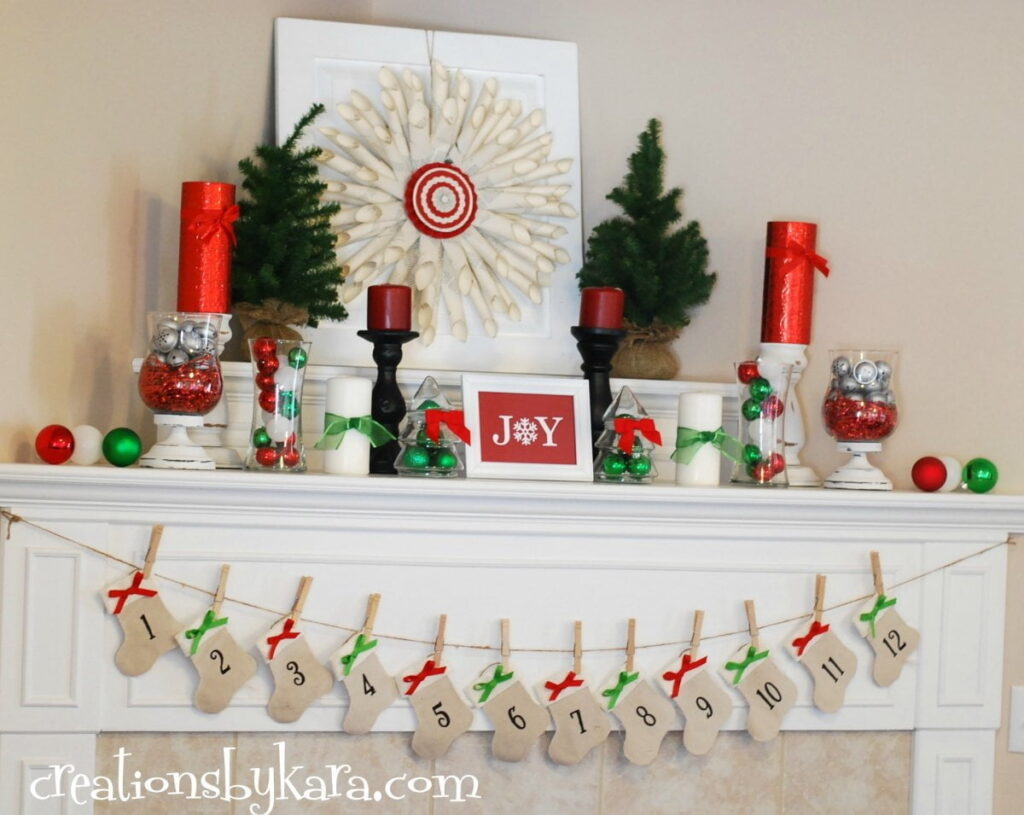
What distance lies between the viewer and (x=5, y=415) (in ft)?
5.89

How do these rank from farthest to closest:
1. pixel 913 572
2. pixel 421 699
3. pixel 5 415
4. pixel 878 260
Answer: pixel 878 260 < pixel 913 572 < pixel 421 699 < pixel 5 415

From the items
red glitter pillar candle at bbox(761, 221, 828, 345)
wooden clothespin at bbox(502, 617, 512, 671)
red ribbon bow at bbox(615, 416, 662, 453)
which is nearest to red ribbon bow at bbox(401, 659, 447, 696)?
wooden clothespin at bbox(502, 617, 512, 671)

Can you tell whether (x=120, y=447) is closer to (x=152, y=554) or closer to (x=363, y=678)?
(x=152, y=554)

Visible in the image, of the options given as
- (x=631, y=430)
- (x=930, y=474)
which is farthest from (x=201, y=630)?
(x=930, y=474)

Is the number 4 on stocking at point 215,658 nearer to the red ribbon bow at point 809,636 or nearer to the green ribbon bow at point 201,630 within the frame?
the green ribbon bow at point 201,630

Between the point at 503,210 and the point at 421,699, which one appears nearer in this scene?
the point at 421,699

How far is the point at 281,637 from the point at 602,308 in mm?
710

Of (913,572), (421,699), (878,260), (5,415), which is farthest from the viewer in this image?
(878,260)

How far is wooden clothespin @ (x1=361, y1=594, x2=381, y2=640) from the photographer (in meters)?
1.90

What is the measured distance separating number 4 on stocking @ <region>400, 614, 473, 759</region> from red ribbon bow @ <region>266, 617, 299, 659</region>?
0.61 feet

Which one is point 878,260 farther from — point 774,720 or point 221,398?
point 221,398

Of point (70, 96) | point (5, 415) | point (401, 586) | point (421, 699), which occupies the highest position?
point (70, 96)

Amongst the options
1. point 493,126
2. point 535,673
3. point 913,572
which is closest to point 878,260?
point 913,572

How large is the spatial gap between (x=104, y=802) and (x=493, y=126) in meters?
1.25
